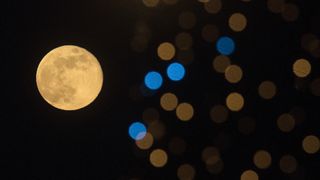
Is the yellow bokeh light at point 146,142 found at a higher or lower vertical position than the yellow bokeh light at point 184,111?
lower

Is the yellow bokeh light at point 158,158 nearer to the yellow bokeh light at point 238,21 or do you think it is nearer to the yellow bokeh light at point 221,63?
the yellow bokeh light at point 221,63

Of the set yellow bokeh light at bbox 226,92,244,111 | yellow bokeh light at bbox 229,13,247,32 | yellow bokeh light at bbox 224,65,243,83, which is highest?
yellow bokeh light at bbox 229,13,247,32

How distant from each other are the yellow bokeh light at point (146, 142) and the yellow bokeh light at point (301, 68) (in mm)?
1244

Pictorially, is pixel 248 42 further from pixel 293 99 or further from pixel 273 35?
pixel 293 99

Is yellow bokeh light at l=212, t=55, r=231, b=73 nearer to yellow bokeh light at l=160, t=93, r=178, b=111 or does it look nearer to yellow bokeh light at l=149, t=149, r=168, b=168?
yellow bokeh light at l=160, t=93, r=178, b=111

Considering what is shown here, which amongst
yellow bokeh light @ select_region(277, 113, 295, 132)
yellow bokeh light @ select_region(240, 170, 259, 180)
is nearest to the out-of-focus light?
yellow bokeh light @ select_region(277, 113, 295, 132)

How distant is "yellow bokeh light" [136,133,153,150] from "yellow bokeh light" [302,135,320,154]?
1.19 metres

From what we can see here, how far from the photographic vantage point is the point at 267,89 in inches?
150

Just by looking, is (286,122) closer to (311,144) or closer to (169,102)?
(311,144)

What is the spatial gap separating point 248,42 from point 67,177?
1.86 meters

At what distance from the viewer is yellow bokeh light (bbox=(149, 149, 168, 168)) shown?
388 centimetres

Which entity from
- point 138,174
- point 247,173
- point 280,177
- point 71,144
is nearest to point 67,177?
point 71,144

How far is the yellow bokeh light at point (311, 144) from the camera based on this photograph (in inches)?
143

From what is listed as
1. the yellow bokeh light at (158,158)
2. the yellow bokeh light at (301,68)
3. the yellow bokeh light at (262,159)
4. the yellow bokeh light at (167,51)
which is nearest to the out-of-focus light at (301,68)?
the yellow bokeh light at (301,68)
